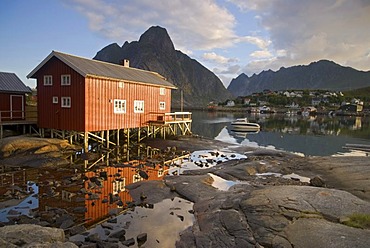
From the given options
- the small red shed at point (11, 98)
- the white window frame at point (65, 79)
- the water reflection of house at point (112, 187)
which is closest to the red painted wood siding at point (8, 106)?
the small red shed at point (11, 98)

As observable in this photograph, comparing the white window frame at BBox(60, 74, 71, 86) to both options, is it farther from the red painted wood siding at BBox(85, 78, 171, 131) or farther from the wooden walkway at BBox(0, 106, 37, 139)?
the wooden walkway at BBox(0, 106, 37, 139)

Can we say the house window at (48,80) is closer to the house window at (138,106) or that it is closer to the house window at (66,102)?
the house window at (66,102)

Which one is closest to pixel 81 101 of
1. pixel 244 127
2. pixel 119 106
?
pixel 119 106

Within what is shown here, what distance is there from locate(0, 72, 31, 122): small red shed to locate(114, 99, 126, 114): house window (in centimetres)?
885

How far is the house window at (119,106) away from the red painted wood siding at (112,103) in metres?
0.28

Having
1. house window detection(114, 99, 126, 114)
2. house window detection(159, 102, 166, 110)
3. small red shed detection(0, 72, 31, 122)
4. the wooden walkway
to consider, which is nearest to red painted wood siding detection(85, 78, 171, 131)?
house window detection(114, 99, 126, 114)

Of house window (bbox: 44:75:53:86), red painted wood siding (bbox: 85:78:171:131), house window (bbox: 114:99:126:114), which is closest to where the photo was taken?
red painted wood siding (bbox: 85:78:171:131)

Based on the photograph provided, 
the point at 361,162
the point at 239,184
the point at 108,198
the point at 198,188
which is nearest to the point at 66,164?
the point at 108,198

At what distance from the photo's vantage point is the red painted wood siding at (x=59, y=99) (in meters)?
22.7

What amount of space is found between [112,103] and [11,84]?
10.3m

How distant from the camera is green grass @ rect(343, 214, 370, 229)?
827 cm

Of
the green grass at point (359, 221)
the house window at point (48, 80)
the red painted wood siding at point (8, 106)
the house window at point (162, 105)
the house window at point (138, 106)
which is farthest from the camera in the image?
the house window at point (162, 105)

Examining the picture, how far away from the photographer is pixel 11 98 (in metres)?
25.9

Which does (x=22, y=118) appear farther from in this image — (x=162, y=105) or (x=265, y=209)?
(x=265, y=209)
